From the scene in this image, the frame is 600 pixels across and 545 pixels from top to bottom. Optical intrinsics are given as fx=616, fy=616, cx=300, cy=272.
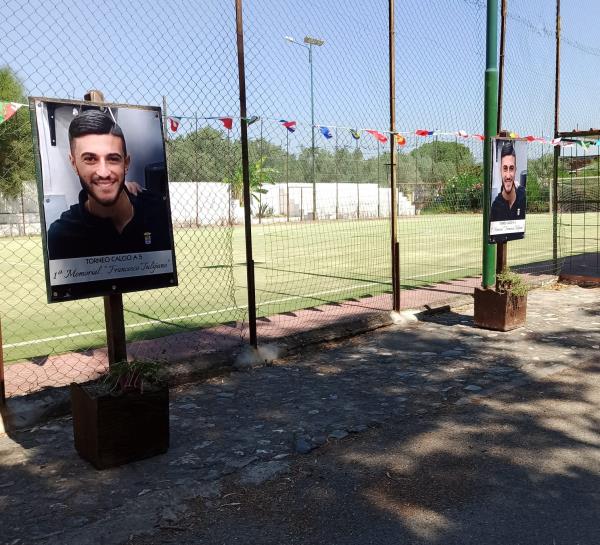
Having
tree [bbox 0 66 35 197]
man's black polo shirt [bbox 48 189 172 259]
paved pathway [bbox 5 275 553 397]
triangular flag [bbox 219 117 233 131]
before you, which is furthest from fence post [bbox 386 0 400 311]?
tree [bbox 0 66 35 197]

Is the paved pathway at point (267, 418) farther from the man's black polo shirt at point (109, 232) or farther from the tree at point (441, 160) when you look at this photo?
the tree at point (441, 160)

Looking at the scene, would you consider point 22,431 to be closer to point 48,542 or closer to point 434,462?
point 48,542

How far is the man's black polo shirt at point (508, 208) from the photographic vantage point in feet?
25.9

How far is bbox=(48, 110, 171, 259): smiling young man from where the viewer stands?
4094 millimetres

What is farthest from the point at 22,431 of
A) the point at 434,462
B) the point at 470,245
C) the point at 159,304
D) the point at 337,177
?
the point at 470,245

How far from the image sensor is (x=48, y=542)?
3070 millimetres

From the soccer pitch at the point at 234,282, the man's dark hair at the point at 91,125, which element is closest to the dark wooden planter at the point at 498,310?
the soccer pitch at the point at 234,282

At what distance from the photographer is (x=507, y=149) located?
26.2ft

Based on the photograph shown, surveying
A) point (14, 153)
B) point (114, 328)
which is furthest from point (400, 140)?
point (14, 153)

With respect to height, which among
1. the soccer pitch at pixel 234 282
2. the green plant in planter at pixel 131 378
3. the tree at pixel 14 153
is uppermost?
the tree at pixel 14 153

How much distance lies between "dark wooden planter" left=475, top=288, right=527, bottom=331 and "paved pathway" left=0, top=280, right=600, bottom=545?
144mm

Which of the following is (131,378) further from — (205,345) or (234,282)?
(234,282)

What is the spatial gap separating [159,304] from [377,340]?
165 inches

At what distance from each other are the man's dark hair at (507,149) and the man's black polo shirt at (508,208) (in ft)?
1.61
